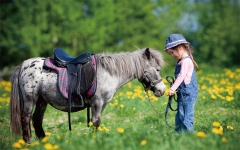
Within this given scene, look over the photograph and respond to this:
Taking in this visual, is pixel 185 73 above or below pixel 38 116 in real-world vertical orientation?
above

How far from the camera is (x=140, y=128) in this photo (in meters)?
4.52

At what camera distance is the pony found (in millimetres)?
5246

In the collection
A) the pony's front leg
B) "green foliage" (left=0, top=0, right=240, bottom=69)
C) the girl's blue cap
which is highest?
"green foliage" (left=0, top=0, right=240, bottom=69)

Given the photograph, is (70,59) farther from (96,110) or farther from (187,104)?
(187,104)

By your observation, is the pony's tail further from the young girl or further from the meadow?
the young girl

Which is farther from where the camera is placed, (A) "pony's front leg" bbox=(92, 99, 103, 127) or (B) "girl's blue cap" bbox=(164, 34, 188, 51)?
(A) "pony's front leg" bbox=(92, 99, 103, 127)

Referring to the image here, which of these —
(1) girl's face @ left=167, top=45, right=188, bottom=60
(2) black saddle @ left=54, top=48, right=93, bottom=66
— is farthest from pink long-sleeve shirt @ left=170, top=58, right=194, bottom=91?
(2) black saddle @ left=54, top=48, right=93, bottom=66

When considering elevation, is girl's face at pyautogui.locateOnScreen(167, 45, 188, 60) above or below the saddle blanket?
above

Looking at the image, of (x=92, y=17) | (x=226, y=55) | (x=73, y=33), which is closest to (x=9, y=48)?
(x=73, y=33)

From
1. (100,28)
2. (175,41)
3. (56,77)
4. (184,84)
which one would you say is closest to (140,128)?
(184,84)

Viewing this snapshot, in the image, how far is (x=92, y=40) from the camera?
74.0 ft

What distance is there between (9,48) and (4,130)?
1508 cm

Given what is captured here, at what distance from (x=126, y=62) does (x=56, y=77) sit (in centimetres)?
127

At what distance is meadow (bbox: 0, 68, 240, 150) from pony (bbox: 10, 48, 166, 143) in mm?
452
